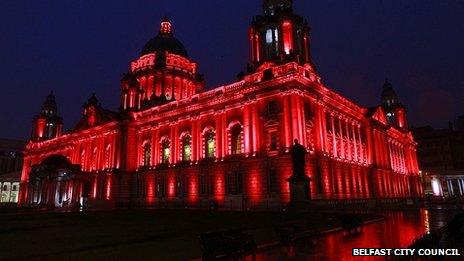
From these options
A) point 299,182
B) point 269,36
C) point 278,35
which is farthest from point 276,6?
point 299,182

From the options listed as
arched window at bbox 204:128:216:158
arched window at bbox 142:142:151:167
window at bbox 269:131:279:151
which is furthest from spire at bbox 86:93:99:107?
window at bbox 269:131:279:151

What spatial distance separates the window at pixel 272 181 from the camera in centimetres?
4047

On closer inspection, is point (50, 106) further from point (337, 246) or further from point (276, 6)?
point (337, 246)

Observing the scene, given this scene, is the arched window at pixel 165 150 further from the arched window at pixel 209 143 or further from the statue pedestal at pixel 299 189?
the statue pedestal at pixel 299 189

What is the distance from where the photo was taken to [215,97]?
164ft

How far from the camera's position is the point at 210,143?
5125 centimetres

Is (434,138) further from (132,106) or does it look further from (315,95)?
(132,106)

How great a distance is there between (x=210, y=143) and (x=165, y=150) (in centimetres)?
1053

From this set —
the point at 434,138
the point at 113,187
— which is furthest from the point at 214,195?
the point at 434,138

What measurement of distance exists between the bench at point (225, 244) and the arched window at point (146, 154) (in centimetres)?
5114

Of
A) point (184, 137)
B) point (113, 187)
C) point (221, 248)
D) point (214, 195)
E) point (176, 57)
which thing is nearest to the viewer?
point (221, 248)

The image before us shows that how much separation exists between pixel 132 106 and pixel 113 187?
15.3 meters

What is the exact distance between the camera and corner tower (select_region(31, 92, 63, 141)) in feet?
304

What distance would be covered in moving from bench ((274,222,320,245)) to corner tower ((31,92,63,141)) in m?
90.3
